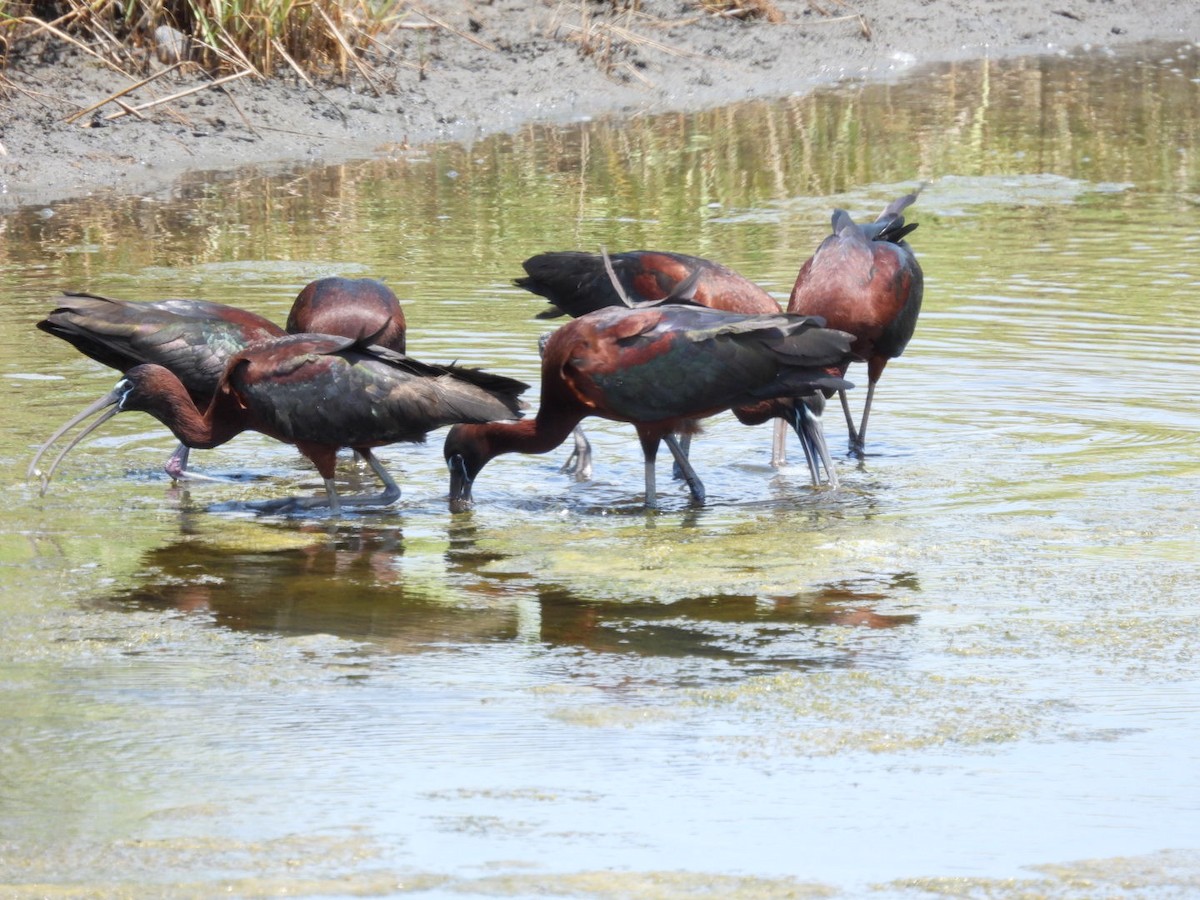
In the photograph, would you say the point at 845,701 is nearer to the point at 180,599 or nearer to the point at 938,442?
the point at 180,599

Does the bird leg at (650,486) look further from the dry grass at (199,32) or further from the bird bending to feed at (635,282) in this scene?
the dry grass at (199,32)

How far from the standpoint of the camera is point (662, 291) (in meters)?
7.75

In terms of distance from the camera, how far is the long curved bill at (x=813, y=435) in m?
7.08

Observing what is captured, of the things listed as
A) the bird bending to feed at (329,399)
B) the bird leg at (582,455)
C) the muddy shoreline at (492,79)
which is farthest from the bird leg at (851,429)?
the muddy shoreline at (492,79)

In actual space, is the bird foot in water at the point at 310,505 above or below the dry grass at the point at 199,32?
below

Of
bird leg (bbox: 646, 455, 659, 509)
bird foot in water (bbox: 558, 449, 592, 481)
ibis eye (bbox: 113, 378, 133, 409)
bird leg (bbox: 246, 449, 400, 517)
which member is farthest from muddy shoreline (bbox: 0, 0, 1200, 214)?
bird leg (bbox: 646, 455, 659, 509)

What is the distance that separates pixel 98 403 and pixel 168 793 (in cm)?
352

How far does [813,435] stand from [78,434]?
9.16ft

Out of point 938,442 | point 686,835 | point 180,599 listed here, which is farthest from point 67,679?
point 938,442

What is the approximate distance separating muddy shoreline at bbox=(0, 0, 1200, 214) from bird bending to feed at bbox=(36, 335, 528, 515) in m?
6.52

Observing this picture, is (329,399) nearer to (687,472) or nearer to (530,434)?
(530,434)

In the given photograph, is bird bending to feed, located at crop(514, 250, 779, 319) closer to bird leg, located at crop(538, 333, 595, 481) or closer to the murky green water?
bird leg, located at crop(538, 333, 595, 481)

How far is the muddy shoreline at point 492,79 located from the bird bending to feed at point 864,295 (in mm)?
7079

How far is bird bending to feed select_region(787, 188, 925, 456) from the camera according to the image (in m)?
7.39
